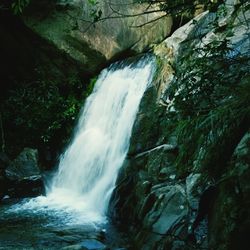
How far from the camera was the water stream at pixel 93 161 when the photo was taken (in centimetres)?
659

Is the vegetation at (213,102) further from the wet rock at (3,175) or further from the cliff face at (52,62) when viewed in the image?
the cliff face at (52,62)

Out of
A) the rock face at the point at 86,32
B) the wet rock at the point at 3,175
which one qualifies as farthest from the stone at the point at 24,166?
the rock face at the point at 86,32

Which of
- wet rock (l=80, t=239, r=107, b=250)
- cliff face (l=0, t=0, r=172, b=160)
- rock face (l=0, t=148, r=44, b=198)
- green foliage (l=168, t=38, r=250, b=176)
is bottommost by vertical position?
wet rock (l=80, t=239, r=107, b=250)

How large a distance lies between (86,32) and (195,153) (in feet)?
19.1

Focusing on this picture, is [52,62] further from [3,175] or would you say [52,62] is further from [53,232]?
[53,232]

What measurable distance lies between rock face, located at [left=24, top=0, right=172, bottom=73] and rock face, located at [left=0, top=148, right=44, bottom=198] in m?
2.55

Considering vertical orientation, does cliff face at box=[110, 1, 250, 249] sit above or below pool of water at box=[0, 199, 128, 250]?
above

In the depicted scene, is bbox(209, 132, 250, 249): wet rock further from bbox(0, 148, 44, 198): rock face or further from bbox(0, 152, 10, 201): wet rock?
bbox(0, 152, 10, 201): wet rock

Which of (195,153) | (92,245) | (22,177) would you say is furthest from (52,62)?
(195,153)

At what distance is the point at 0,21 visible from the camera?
9.11m

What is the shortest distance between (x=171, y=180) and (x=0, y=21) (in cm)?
605

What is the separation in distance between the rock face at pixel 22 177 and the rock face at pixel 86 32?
2.55 metres

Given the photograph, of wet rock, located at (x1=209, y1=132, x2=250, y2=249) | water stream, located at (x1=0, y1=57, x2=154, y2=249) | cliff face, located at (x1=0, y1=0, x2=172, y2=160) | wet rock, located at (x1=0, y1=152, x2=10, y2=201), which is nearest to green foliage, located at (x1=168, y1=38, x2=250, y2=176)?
wet rock, located at (x1=209, y1=132, x2=250, y2=249)

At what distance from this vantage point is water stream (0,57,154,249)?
21.6ft
